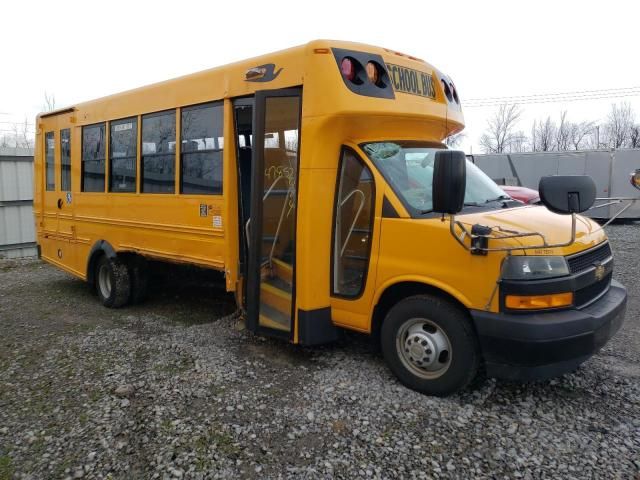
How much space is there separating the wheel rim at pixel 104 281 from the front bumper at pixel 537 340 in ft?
16.8

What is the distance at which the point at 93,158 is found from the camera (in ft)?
21.7

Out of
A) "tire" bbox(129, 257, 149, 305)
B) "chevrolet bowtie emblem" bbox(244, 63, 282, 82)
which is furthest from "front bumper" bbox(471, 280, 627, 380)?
"tire" bbox(129, 257, 149, 305)

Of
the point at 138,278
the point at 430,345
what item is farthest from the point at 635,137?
the point at 430,345

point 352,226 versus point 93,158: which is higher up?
point 93,158

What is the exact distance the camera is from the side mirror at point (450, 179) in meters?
3.31

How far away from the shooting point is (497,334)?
132 inches

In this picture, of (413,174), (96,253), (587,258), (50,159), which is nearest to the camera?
(587,258)

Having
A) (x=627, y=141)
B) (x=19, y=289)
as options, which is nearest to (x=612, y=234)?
(x=19, y=289)

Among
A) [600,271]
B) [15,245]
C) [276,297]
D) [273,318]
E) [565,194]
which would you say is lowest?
[15,245]

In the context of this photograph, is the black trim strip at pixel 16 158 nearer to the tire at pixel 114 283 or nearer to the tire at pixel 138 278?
the tire at pixel 114 283

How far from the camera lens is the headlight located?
10.8 ft

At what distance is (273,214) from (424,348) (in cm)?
181

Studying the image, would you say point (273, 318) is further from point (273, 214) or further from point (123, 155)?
point (123, 155)

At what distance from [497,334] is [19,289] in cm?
783
